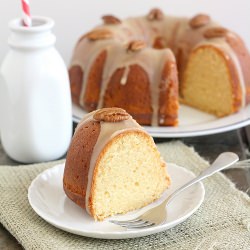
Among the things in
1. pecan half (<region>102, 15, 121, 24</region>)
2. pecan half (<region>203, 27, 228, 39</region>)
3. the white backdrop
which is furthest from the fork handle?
the white backdrop

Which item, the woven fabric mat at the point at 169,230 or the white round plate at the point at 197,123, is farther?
the white round plate at the point at 197,123

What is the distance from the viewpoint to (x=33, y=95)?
1.78m

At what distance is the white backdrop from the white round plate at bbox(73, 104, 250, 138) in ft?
1.26

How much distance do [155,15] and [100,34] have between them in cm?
30

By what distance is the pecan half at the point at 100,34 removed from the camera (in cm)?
216

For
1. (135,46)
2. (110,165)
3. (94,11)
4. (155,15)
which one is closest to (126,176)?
(110,165)

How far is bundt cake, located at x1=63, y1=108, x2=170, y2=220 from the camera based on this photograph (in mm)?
1430

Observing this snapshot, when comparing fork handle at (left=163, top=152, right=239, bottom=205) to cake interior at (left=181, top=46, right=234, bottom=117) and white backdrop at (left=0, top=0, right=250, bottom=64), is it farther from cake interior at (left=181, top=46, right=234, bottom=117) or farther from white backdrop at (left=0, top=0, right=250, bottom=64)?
white backdrop at (left=0, top=0, right=250, bottom=64)

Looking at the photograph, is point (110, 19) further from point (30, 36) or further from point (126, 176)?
point (126, 176)

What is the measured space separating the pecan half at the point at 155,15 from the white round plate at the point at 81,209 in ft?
2.78

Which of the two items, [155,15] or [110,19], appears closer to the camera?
[110,19]

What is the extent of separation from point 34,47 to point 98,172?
48 cm

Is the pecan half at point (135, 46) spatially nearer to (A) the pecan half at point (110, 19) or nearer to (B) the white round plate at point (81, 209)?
(A) the pecan half at point (110, 19)

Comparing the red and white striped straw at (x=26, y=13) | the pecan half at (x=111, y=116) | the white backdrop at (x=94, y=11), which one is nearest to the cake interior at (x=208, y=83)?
the white backdrop at (x=94, y=11)
